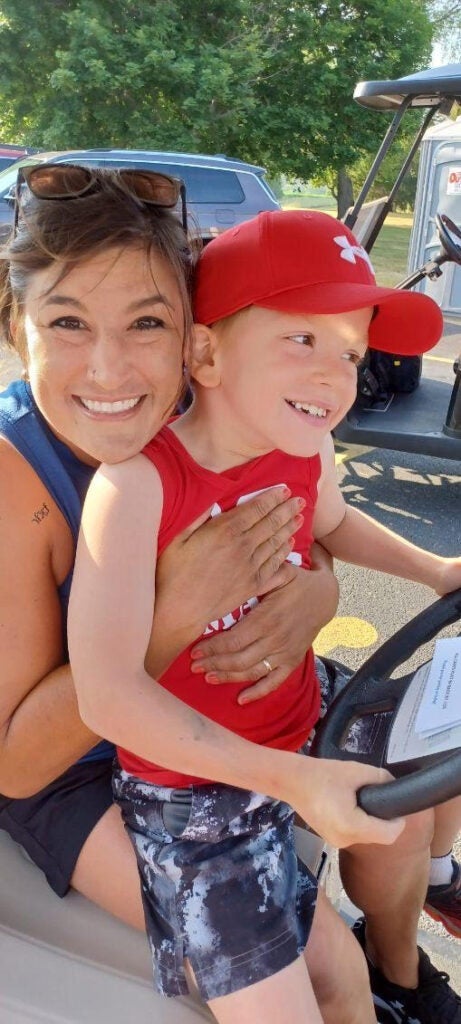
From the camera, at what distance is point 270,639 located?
51.8 inches

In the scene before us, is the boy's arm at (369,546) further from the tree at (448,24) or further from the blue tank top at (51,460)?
the tree at (448,24)

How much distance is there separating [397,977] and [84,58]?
51.1 ft

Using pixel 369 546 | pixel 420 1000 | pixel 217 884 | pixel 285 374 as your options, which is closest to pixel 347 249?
pixel 285 374

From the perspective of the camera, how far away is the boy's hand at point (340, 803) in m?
1.00

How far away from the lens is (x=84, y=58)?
562 inches

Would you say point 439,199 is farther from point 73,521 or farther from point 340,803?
point 340,803

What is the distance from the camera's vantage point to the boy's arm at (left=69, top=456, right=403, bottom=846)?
1.06 m

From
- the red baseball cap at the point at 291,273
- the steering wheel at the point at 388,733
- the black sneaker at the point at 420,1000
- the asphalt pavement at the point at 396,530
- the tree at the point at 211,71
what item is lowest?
the asphalt pavement at the point at 396,530

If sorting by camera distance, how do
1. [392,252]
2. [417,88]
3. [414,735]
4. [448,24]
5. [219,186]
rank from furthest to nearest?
[448,24] → [392,252] → [219,186] → [417,88] → [414,735]

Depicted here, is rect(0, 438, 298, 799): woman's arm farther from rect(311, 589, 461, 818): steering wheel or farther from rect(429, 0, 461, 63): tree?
rect(429, 0, 461, 63): tree

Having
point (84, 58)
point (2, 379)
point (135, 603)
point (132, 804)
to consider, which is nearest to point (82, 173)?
point (135, 603)

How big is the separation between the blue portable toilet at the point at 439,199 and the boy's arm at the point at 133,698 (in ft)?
29.4

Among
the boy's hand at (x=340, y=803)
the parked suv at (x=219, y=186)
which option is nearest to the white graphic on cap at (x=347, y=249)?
the boy's hand at (x=340, y=803)

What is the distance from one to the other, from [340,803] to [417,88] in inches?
155
